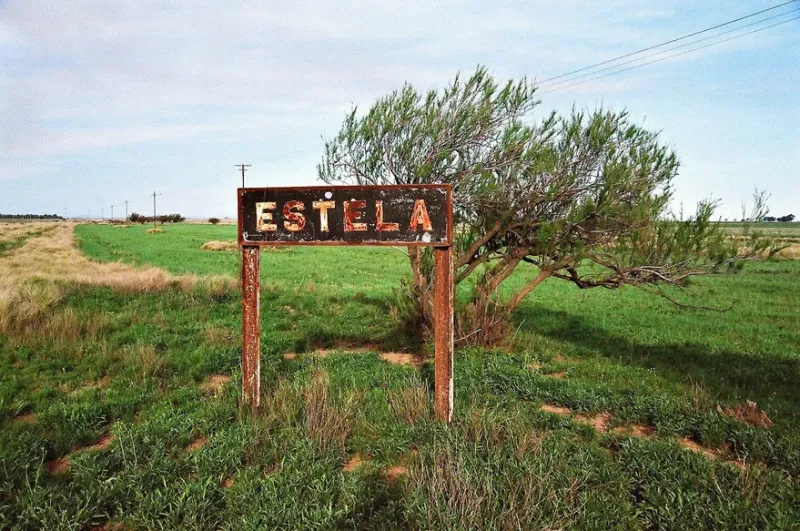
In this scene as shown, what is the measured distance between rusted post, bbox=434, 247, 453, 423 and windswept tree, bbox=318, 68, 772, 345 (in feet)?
11.7

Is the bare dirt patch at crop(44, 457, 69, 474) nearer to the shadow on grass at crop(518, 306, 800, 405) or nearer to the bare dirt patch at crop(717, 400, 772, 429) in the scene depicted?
the bare dirt patch at crop(717, 400, 772, 429)

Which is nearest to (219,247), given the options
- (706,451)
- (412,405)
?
(412,405)

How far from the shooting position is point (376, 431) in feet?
17.1

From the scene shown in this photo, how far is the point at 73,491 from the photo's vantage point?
414cm

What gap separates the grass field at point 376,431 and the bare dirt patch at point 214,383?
0.05 m

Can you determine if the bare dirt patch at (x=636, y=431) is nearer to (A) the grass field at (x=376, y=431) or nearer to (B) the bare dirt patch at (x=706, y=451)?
(A) the grass field at (x=376, y=431)

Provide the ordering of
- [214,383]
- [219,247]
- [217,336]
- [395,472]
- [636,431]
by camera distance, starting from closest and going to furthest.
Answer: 1. [395,472]
2. [636,431]
3. [214,383]
4. [217,336]
5. [219,247]

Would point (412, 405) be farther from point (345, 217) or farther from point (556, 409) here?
point (345, 217)

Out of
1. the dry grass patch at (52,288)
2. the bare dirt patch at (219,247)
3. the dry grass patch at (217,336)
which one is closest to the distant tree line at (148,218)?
the bare dirt patch at (219,247)

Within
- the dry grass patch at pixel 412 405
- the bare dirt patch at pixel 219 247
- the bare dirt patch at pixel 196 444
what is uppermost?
the bare dirt patch at pixel 219 247

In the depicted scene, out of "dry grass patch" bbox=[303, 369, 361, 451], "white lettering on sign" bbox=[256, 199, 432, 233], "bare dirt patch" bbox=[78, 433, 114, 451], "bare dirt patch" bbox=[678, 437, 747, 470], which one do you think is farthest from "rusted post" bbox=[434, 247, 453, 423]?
"bare dirt patch" bbox=[78, 433, 114, 451]

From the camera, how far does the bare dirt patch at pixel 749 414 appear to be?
555cm

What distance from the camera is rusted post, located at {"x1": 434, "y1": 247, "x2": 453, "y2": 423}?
537 cm

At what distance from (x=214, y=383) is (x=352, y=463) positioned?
3309 mm
